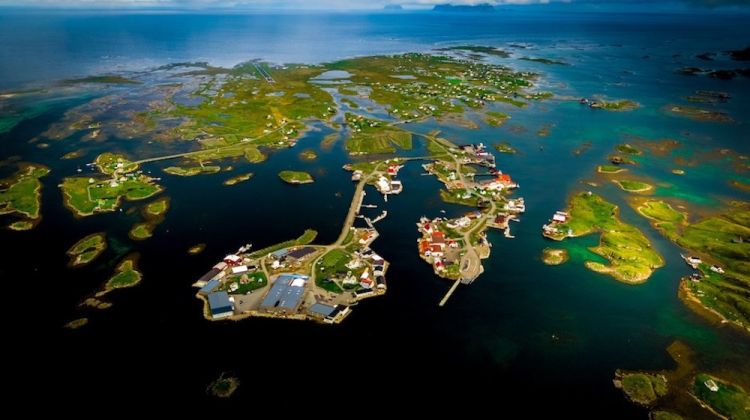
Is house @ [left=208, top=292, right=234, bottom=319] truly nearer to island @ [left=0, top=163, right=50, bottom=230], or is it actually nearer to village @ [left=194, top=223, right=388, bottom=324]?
village @ [left=194, top=223, right=388, bottom=324]

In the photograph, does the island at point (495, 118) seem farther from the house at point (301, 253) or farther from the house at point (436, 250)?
the house at point (301, 253)

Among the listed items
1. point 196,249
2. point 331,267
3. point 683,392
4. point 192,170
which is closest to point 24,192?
point 192,170

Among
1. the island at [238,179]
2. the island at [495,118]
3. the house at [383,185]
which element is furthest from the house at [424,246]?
the island at [495,118]

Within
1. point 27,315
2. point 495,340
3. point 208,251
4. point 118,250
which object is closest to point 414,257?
point 495,340

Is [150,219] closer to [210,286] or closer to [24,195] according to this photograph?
[210,286]

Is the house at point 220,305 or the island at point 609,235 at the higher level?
the island at point 609,235

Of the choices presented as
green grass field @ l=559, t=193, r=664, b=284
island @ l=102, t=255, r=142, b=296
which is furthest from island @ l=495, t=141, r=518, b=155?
island @ l=102, t=255, r=142, b=296
